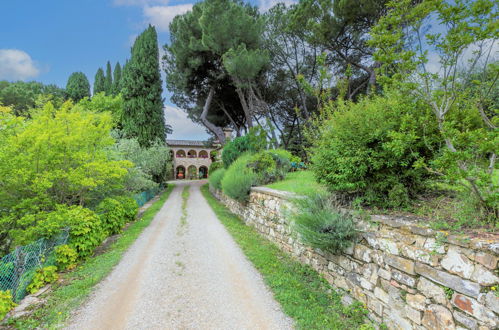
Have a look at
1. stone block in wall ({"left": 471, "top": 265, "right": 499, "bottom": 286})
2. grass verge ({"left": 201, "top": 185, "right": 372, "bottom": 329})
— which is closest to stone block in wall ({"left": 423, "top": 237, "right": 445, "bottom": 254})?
stone block in wall ({"left": 471, "top": 265, "right": 499, "bottom": 286})

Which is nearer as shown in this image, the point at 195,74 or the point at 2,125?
the point at 2,125

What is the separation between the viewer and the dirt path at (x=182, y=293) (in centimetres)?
328

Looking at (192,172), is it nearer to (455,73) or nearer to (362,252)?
(362,252)

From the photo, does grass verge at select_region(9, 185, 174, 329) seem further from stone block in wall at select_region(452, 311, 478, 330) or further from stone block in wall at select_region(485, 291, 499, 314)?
stone block in wall at select_region(485, 291, 499, 314)

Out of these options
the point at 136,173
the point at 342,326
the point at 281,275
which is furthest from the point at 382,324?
the point at 136,173

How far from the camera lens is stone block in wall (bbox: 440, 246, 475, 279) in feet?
6.98

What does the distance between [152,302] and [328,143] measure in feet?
12.8

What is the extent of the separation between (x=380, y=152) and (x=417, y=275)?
1712mm

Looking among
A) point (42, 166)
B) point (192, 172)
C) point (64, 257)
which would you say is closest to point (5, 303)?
point (64, 257)

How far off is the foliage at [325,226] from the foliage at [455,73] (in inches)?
52.6

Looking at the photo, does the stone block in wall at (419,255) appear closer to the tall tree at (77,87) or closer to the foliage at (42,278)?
the foliage at (42,278)

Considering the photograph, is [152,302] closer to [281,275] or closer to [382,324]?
[281,275]

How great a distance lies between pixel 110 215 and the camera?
753 cm

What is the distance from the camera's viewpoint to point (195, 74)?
17641 millimetres
